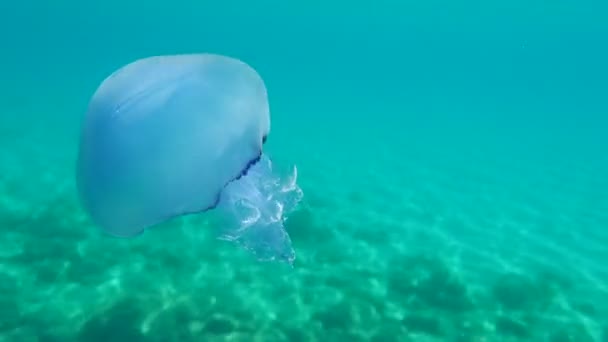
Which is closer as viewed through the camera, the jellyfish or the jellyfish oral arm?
the jellyfish

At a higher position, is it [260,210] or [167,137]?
[260,210]

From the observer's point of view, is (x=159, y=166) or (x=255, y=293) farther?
(x=255, y=293)

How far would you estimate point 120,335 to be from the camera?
16.8 feet

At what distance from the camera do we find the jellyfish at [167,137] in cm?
191

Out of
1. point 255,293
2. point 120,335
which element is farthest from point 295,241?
point 120,335

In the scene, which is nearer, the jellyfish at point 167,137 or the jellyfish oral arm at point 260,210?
the jellyfish at point 167,137

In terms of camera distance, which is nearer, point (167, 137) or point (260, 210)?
point (167, 137)

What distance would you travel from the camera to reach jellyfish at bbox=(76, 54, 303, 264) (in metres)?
1.91

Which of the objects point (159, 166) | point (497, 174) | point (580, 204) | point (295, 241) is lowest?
point (159, 166)

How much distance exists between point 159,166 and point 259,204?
0.73 metres

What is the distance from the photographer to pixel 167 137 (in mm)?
1899

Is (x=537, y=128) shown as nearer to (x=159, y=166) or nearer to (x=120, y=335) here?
(x=120, y=335)

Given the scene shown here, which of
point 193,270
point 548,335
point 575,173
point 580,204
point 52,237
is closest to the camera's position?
point 548,335

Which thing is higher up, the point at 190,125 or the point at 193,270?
the point at 193,270
